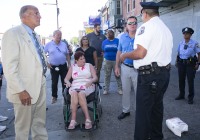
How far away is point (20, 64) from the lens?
9.53ft

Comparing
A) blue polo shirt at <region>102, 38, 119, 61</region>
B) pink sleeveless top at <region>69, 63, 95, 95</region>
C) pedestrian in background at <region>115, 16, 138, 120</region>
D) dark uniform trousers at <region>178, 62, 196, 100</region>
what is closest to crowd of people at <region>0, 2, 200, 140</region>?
pedestrian in background at <region>115, 16, 138, 120</region>

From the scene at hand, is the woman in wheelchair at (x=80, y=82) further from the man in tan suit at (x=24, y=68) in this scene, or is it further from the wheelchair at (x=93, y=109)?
the man in tan suit at (x=24, y=68)

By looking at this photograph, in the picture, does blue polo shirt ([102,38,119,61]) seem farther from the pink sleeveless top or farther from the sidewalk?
the pink sleeveless top

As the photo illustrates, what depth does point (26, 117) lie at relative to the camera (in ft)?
10.1

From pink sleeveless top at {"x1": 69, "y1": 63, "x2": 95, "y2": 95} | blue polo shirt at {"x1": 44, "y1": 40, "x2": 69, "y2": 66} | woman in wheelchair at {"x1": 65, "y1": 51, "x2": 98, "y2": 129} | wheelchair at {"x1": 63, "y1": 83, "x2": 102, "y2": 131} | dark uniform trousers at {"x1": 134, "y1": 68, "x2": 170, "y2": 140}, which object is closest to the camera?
dark uniform trousers at {"x1": 134, "y1": 68, "x2": 170, "y2": 140}

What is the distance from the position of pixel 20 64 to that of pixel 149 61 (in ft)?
5.26

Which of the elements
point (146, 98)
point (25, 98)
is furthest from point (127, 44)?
point (25, 98)

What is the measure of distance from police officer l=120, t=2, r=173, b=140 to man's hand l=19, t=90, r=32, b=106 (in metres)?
1.35

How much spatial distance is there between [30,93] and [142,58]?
1.47m

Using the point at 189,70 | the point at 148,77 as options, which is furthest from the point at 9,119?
the point at 189,70

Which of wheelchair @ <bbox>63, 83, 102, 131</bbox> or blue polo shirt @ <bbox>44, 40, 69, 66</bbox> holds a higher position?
blue polo shirt @ <bbox>44, 40, 69, 66</bbox>

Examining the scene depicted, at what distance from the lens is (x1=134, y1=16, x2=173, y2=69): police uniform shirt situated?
2.96 m

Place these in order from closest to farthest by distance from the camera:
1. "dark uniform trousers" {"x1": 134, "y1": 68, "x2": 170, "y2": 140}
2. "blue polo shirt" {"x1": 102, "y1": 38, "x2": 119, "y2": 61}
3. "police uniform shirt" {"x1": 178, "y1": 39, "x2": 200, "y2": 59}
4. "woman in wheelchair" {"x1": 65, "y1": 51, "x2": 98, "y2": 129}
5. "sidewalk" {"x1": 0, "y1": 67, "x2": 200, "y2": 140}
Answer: "dark uniform trousers" {"x1": 134, "y1": 68, "x2": 170, "y2": 140}
"sidewalk" {"x1": 0, "y1": 67, "x2": 200, "y2": 140}
"woman in wheelchair" {"x1": 65, "y1": 51, "x2": 98, "y2": 129}
"police uniform shirt" {"x1": 178, "y1": 39, "x2": 200, "y2": 59}
"blue polo shirt" {"x1": 102, "y1": 38, "x2": 119, "y2": 61}

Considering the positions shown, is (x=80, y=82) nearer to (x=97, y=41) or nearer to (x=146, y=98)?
(x=146, y=98)
